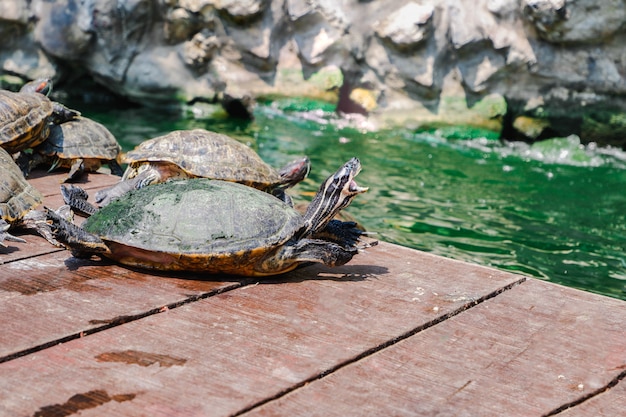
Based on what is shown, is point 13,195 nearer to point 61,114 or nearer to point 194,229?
point 194,229

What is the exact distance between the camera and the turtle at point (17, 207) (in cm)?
405

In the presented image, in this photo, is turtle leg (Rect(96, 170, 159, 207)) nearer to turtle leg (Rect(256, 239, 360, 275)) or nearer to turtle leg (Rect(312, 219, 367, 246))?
turtle leg (Rect(312, 219, 367, 246))

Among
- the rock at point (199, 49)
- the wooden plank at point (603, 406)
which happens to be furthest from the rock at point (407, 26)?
the wooden plank at point (603, 406)

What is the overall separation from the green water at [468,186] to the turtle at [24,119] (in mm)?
2708

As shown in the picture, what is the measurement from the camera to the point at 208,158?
18.5 ft

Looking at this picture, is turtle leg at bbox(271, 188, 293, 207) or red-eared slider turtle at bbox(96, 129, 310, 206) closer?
red-eared slider turtle at bbox(96, 129, 310, 206)

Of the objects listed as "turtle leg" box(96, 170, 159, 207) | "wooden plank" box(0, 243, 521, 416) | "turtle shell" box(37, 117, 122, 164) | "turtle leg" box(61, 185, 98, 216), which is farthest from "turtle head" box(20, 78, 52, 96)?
"wooden plank" box(0, 243, 521, 416)

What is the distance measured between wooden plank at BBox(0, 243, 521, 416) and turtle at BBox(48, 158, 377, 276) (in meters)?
0.13

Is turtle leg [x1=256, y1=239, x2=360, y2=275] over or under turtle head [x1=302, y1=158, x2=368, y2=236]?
under

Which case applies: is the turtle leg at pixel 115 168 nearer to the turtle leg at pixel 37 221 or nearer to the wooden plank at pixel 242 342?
the turtle leg at pixel 37 221

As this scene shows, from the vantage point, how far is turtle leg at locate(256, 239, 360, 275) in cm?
366

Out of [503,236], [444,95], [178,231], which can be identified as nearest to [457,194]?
[503,236]

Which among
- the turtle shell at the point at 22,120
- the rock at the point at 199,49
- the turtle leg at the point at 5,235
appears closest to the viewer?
→ the turtle leg at the point at 5,235

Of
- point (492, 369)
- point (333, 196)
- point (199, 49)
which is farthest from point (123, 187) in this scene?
point (199, 49)
